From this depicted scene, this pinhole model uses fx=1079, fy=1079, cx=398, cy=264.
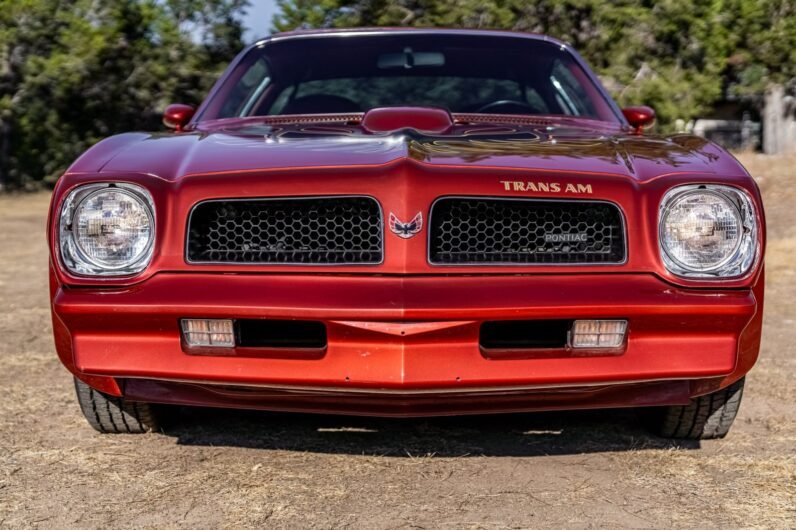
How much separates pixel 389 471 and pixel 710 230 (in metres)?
1.13

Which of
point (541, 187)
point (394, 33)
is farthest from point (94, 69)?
point (541, 187)

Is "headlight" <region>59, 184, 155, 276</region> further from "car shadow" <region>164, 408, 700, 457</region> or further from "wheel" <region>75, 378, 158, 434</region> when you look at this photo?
"car shadow" <region>164, 408, 700, 457</region>

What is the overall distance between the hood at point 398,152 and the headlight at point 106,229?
0.26 ft

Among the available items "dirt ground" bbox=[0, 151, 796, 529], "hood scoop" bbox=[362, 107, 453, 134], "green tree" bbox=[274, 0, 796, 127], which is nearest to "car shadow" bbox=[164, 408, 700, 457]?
"dirt ground" bbox=[0, 151, 796, 529]

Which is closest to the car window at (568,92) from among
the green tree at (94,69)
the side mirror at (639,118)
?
the side mirror at (639,118)

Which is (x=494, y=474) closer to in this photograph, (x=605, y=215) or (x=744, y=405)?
(x=605, y=215)

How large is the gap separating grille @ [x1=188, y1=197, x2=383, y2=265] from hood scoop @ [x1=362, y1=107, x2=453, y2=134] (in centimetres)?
71

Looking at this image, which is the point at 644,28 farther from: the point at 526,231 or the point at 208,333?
the point at 208,333

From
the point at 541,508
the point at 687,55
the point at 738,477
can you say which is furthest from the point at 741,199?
the point at 687,55

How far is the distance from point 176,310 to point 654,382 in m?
1.32

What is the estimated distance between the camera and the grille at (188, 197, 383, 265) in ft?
9.39

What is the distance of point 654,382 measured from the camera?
3.00 metres

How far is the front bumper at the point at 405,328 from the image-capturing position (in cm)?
275

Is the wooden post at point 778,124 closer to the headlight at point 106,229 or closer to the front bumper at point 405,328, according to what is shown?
the front bumper at point 405,328
